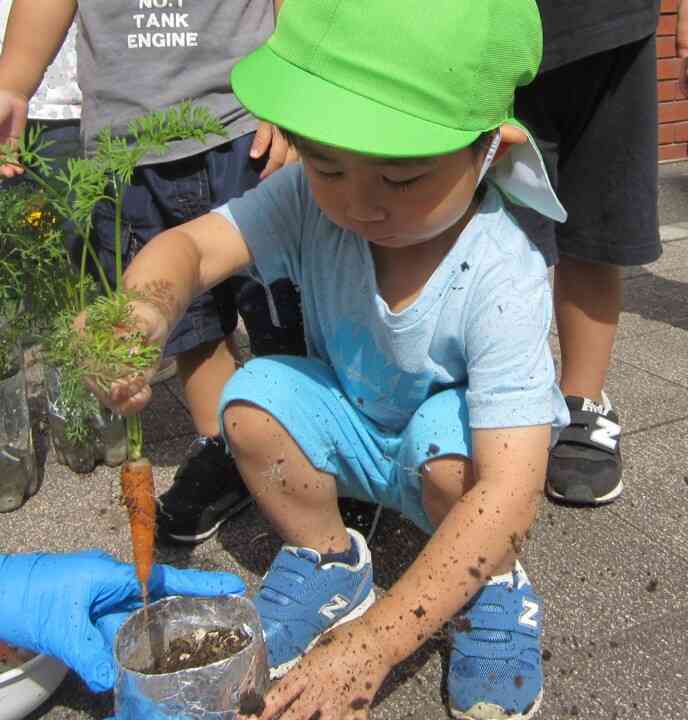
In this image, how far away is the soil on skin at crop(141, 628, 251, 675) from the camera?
156 cm

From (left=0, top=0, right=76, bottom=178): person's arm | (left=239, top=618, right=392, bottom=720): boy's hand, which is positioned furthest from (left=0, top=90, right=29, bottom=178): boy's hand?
(left=239, top=618, right=392, bottom=720): boy's hand

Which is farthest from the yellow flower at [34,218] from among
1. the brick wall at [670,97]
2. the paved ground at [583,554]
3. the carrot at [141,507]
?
the brick wall at [670,97]

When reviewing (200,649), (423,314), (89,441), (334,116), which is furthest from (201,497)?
(334,116)

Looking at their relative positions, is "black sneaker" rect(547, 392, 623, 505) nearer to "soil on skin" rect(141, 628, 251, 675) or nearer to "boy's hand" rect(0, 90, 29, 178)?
"soil on skin" rect(141, 628, 251, 675)

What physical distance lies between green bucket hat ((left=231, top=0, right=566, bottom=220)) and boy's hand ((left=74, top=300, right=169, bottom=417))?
0.39 metres

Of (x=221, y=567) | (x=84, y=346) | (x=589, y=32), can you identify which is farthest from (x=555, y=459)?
(x=84, y=346)

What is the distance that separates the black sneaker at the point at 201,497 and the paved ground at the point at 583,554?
0.04 m

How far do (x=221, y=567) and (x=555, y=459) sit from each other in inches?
36.4

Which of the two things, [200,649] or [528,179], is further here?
[528,179]

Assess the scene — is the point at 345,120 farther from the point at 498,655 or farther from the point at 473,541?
the point at 498,655

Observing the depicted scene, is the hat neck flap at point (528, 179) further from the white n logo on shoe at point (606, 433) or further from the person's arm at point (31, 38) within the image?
the person's arm at point (31, 38)

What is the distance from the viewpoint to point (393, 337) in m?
1.85

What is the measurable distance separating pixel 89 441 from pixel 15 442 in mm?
212

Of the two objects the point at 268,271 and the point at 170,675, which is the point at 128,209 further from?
the point at 170,675
